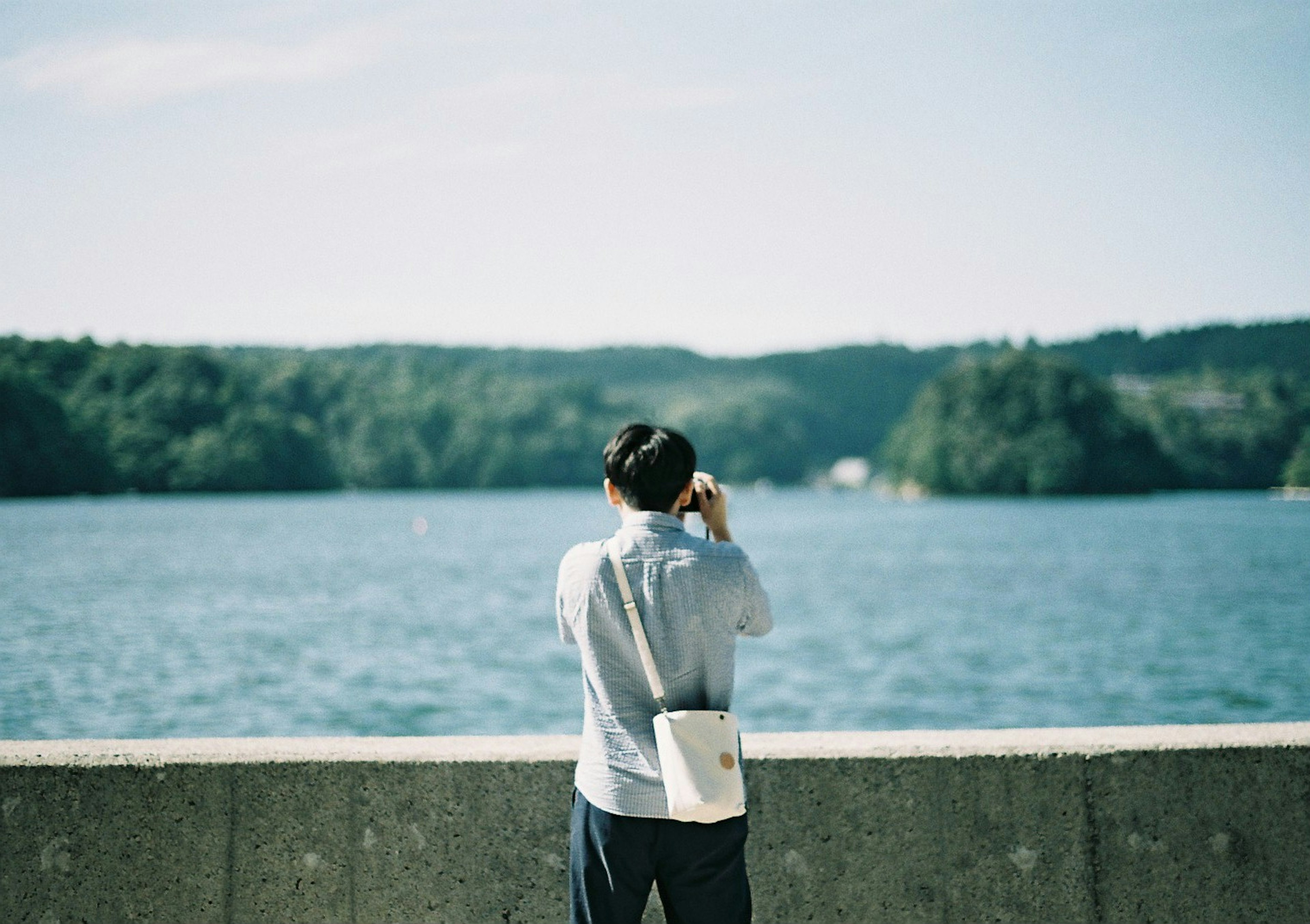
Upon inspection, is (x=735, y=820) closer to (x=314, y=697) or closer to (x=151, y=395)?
(x=314, y=697)

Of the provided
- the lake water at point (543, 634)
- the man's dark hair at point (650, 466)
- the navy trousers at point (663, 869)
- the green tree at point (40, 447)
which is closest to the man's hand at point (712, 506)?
the man's dark hair at point (650, 466)

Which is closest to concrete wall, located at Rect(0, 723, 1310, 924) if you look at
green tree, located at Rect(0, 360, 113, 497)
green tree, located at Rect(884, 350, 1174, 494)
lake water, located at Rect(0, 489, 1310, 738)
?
lake water, located at Rect(0, 489, 1310, 738)

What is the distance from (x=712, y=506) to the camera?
3.09 meters

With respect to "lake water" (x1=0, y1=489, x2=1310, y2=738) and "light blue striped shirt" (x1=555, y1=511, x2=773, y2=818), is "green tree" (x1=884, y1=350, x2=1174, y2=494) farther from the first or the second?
"light blue striped shirt" (x1=555, y1=511, x2=773, y2=818)

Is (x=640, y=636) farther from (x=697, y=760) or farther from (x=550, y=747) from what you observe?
(x=550, y=747)

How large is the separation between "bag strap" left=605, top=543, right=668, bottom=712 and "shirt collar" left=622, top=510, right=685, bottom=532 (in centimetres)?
9

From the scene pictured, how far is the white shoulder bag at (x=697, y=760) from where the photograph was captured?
2734 mm

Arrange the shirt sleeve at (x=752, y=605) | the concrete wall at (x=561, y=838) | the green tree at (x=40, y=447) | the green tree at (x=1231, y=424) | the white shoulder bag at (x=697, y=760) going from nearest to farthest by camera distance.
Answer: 1. the white shoulder bag at (x=697, y=760)
2. the shirt sleeve at (x=752, y=605)
3. the concrete wall at (x=561, y=838)
4. the green tree at (x=40, y=447)
5. the green tree at (x=1231, y=424)

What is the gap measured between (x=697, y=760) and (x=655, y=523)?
50cm

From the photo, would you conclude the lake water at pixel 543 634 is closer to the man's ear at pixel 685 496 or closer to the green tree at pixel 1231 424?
the man's ear at pixel 685 496

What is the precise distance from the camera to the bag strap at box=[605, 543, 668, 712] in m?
2.79

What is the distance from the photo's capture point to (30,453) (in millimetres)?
108500

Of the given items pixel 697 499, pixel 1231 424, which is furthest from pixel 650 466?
pixel 1231 424

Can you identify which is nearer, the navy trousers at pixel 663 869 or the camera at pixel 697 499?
the navy trousers at pixel 663 869
